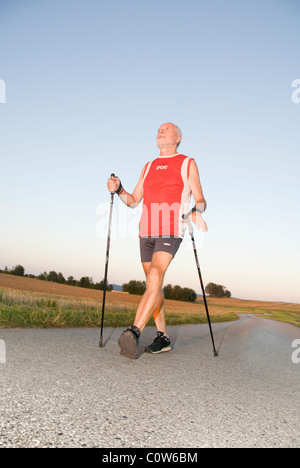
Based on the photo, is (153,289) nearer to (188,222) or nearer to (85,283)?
(188,222)

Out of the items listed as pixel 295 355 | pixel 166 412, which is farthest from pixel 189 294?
pixel 166 412

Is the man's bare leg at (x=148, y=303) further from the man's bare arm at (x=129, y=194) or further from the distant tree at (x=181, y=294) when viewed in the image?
the distant tree at (x=181, y=294)

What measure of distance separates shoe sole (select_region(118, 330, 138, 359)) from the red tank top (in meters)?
1.31

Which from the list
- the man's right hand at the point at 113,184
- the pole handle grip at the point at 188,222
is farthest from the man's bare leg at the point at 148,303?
the man's right hand at the point at 113,184

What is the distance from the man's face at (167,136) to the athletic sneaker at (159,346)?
2532 mm

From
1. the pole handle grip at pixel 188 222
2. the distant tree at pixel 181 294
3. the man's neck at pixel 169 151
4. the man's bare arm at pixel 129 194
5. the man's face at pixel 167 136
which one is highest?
the man's face at pixel 167 136

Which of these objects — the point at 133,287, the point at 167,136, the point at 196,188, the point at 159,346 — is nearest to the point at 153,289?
the point at 159,346

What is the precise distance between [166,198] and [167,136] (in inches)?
37.2

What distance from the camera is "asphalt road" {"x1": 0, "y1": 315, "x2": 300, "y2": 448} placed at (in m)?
1.79

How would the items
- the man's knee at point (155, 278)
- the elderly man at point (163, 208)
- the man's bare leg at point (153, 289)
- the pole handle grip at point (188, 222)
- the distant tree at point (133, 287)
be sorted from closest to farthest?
1. the man's bare leg at point (153, 289)
2. the man's knee at point (155, 278)
3. the elderly man at point (163, 208)
4. the pole handle grip at point (188, 222)
5. the distant tree at point (133, 287)

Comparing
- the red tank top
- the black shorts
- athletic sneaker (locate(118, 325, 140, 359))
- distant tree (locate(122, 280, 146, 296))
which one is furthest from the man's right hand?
distant tree (locate(122, 280, 146, 296))

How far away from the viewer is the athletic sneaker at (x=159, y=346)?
4.48 metres

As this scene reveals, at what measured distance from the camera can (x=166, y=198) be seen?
450 centimetres
